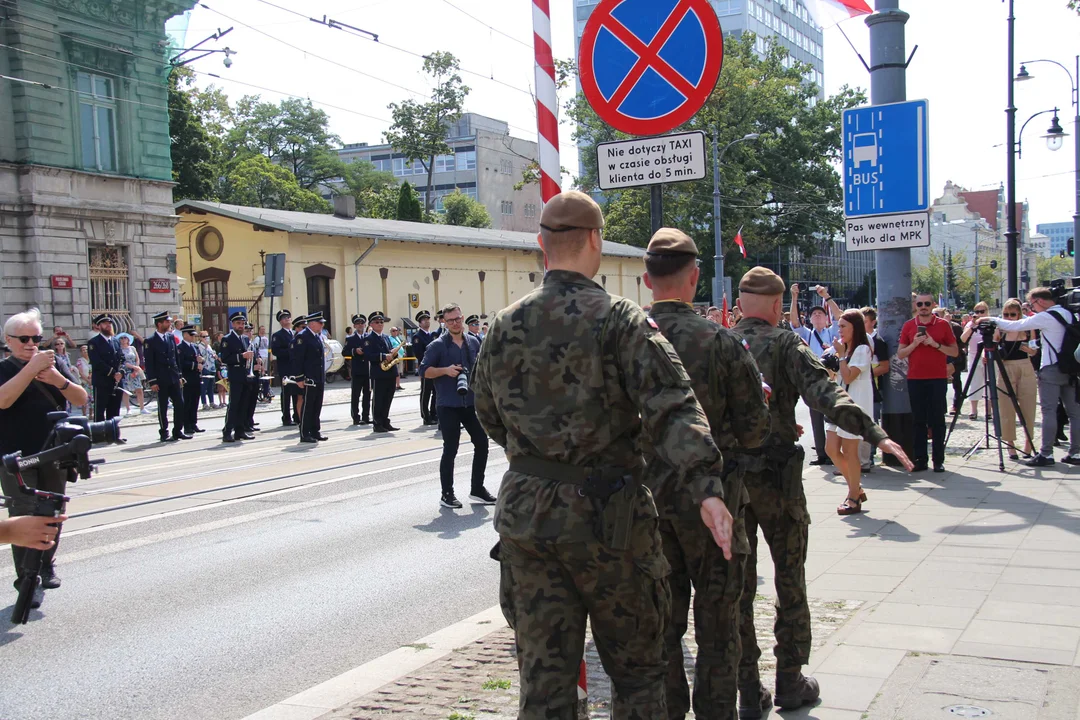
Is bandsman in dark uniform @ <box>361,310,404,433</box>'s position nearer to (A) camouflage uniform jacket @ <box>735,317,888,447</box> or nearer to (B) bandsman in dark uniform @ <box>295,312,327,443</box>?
(B) bandsman in dark uniform @ <box>295,312,327,443</box>

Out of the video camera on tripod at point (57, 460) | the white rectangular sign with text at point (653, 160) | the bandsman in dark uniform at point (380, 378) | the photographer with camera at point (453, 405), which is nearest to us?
A: the video camera on tripod at point (57, 460)

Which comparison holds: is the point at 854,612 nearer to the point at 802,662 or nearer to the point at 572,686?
the point at 802,662

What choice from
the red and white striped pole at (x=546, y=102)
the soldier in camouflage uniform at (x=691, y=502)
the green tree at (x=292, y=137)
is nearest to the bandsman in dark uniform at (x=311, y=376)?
the red and white striped pole at (x=546, y=102)

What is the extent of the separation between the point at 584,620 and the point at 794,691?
154 cm

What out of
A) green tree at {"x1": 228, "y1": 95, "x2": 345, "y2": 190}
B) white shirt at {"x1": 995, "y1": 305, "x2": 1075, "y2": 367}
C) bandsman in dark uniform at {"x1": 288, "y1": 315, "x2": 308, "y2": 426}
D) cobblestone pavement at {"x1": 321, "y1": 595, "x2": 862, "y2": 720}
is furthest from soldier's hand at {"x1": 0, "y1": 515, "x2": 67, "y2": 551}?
green tree at {"x1": 228, "y1": 95, "x2": 345, "y2": 190}

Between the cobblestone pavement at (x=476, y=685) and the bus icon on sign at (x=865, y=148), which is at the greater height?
the bus icon on sign at (x=865, y=148)

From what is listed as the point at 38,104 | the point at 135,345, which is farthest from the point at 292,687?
the point at 38,104

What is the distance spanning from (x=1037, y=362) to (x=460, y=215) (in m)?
63.7

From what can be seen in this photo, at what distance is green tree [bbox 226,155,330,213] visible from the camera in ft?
198

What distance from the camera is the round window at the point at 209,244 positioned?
34844 mm

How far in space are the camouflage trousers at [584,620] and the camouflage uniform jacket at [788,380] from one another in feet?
4.79

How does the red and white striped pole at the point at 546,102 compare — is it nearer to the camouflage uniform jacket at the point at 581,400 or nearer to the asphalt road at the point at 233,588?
the camouflage uniform jacket at the point at 581,400

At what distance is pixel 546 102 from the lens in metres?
4.52

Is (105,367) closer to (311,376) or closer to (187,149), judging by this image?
(311,376)
